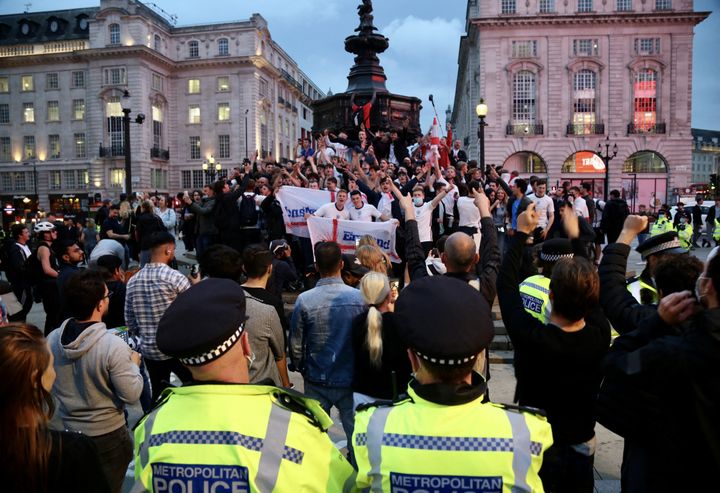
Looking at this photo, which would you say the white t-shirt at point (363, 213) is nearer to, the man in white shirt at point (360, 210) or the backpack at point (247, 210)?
the man in white shirt at point (360, 210)

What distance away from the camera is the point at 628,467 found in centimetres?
248

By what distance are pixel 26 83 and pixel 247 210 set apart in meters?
68.2

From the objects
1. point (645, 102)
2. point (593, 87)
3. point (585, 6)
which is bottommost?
point (645, 102)

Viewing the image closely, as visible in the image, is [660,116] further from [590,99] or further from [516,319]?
[516,319]

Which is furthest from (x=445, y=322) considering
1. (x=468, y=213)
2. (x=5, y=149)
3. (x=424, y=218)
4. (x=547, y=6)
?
(x=5, y=149)

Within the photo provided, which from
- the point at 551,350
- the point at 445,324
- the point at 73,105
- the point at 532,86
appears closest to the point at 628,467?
the point at 551,350

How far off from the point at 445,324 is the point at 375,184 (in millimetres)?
10572

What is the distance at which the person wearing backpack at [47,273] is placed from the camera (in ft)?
23.3

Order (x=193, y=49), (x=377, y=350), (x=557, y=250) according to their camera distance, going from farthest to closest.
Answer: (x=193, y=49)
(x=557, y=250)
(x=377, y=350)

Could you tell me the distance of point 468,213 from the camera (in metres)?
10.4

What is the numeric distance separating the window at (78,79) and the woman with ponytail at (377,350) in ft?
230

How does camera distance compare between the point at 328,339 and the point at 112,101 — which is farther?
the point at 112,101

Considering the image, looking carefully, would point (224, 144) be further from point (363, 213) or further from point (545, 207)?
point (545, 207)

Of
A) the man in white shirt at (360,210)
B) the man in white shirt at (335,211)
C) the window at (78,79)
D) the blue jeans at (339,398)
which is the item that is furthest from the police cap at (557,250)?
the window at (78,79)
